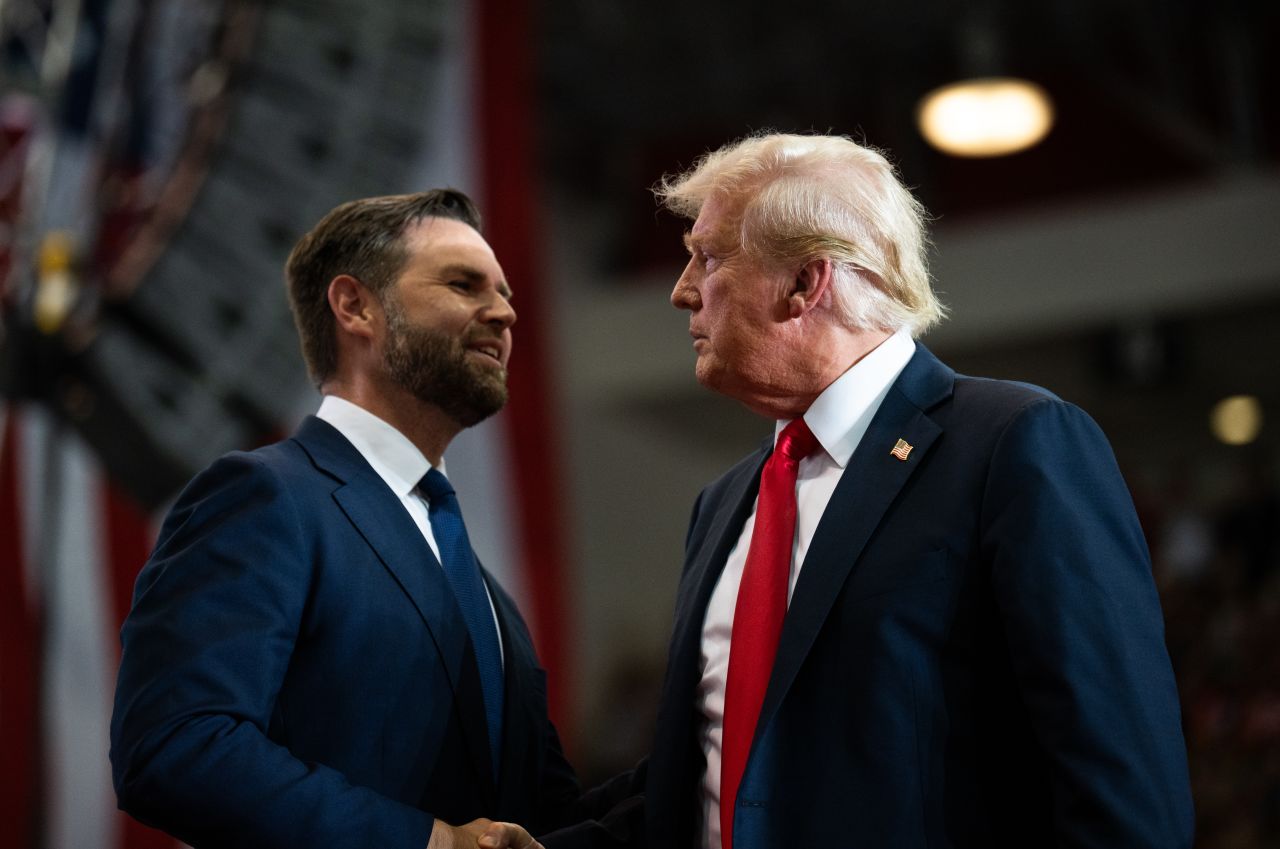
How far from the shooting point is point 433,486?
195 cm

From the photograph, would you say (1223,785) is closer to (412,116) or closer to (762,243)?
(412,116)

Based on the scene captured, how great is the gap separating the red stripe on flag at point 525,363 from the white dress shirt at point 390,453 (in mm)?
2282

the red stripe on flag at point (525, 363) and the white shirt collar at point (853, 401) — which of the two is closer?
the white shirt collar at point (853, 401)

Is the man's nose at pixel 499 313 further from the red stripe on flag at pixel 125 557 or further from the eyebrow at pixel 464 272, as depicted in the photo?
the red stripe on flag at pixel 125 557

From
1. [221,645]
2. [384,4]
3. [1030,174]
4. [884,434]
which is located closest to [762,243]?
[884,434]

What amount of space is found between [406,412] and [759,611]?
23.5 inches

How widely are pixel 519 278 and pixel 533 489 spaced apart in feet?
2.01

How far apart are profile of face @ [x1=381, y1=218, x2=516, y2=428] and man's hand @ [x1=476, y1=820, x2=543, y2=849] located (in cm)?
58

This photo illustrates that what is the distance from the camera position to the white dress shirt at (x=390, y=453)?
1.91 meters

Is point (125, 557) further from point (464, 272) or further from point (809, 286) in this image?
point (809, 286)

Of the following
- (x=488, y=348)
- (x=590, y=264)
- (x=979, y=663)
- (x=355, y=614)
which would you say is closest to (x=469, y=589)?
(x=355, y=614)

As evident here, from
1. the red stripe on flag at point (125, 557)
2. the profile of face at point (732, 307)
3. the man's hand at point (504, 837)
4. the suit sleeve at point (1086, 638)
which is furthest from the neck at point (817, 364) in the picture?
the red stripe on flag at point (125, 557)

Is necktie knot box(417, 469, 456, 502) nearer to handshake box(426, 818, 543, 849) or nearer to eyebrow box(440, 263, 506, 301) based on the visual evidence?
eyebrow box(440, 263, 506, 301)

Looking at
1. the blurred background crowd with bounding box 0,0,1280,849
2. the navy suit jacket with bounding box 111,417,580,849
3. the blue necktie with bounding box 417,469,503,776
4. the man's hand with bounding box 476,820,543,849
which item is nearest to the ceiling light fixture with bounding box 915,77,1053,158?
the blurred background crowd with bounding box 0,0,1280,849
